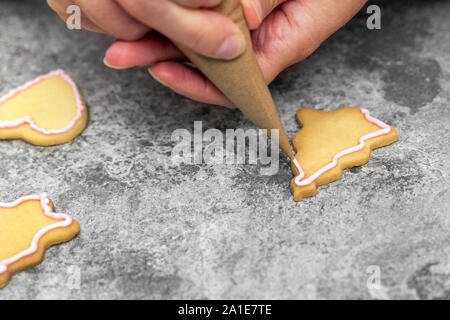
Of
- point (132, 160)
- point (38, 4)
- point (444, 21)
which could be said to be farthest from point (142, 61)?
point (444, 21)

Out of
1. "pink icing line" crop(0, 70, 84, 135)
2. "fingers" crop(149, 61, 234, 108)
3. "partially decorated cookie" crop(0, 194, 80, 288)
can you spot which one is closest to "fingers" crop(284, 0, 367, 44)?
"fingers" crop(149, 61, 234, 108)

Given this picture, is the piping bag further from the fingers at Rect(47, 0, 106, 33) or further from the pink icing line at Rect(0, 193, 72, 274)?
the pink icing line at Rect(0, 193, 72, 274)

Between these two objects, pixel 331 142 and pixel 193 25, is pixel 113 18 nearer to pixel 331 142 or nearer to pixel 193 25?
pixel 193 25

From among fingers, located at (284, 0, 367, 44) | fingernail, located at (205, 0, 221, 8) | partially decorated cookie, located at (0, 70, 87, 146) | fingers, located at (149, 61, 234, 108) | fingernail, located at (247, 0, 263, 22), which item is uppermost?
fingernail, located at (205, 0, 221, 8)

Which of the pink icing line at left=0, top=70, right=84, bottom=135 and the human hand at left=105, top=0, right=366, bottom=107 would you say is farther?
the pink icing line at left=0, top=70, right=84, bottom=135

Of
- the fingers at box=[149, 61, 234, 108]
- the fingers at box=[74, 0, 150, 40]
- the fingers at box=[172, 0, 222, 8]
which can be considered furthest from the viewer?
the fingers at box=[149, 61, 234, 108]

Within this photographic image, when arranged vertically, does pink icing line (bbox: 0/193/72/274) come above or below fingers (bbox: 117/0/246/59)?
below

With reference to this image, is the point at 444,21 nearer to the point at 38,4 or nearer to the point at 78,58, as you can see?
the point at 78,58
